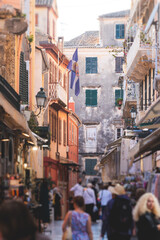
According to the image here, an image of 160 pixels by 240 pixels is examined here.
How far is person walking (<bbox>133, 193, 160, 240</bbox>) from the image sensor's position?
10.2 m

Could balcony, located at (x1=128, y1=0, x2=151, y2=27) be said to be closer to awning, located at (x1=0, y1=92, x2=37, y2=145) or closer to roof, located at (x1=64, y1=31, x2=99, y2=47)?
awning, located at (x1=0, y1=92, x2=37, y2=145)

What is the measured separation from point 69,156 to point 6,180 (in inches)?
1315

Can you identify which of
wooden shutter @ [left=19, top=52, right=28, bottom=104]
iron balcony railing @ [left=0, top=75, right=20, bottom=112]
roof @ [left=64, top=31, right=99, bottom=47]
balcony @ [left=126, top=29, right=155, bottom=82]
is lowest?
iron balcony railing @ [left=0, top=75, right=20, bottom=112]

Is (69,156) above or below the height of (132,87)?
below

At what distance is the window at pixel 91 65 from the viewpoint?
60031 millimetres

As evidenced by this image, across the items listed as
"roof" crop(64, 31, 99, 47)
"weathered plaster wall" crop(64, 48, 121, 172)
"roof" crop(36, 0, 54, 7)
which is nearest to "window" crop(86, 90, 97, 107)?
"weathered plaster wall" crop(64, 48, 121, 172)

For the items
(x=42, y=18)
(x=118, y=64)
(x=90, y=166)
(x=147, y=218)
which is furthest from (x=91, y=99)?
(x=147, y=218)

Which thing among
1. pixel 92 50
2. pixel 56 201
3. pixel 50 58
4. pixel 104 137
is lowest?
pixel 56 201

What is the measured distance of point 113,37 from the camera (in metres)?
61.8

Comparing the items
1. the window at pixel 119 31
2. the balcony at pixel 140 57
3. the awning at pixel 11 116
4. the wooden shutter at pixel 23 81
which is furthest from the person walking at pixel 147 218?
the window at pixel 119 31

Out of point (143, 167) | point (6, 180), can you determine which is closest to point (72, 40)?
point (143, 167)

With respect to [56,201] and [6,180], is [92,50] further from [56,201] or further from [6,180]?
[6,180]

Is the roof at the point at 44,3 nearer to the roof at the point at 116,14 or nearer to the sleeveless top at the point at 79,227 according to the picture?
the roof at the point at 116,14

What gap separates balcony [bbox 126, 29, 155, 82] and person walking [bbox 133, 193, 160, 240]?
15.0 m
